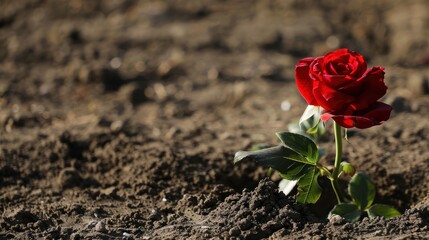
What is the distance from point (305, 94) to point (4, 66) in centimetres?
342

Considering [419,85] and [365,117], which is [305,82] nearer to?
[365,117]

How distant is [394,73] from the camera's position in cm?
571

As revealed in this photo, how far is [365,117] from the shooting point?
9.64 feet

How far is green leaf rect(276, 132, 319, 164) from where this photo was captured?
125 inches

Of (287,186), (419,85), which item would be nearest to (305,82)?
(287,186)

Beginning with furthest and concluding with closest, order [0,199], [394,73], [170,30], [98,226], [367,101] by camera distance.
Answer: [170,30]
[394,73]
[0,199]
[98,226]
[367,101]

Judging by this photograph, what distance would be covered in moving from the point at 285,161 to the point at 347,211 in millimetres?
370

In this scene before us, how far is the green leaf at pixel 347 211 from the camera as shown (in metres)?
3.27

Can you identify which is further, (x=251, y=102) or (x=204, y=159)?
(x=251, y=102)

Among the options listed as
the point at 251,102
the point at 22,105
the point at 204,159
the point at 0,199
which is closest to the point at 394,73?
the point at 251,102

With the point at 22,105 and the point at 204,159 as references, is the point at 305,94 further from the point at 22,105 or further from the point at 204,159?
the point at 22,105

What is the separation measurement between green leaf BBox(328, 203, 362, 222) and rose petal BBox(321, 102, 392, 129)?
451 millimetres

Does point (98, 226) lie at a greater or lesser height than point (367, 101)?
lesser

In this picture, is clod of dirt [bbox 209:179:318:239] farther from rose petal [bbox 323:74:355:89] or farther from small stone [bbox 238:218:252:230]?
rose petal [bbox 323:74:355:89]
